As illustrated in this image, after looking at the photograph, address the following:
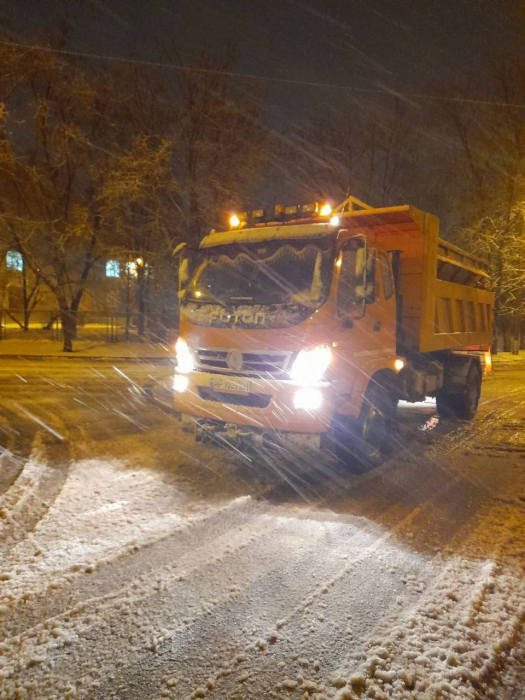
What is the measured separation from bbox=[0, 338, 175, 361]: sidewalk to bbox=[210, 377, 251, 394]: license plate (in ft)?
55.7

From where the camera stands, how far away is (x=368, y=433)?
6.64 meters

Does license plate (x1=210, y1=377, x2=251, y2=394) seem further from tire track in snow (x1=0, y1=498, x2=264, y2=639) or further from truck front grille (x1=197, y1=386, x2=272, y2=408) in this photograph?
tire track in snow (x1=0, y1=498, x2=264, y2=639)

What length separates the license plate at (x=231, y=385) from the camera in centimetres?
599

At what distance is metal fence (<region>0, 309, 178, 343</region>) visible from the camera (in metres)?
28.8

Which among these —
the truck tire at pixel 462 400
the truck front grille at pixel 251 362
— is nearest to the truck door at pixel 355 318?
the truck front grille at pixel 251 362

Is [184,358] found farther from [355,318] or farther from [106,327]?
[106,327]

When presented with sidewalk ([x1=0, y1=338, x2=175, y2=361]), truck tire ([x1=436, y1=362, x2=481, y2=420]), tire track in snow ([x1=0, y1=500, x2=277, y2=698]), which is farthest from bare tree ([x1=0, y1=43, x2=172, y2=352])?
tire track in snow ([x1=0, y1=500, x2=277, y2=698])

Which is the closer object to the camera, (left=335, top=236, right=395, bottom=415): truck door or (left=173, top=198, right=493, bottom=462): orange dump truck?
(left=173, top=198, right=493, bottom=462): orange dump truck

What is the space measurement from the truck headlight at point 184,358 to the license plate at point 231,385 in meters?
0.43

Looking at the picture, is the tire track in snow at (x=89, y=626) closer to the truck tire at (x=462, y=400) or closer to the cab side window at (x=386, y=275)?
the cab side window at (x=386, y=275)

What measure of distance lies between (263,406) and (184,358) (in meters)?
1.29

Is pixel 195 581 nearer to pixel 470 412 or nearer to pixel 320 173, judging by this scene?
pixel 470 412

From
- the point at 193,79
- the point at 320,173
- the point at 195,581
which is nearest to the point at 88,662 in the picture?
the point at 195,581

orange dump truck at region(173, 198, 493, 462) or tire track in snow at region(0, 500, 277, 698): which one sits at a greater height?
orange dump truck at region(173, 198, 493, 462)
